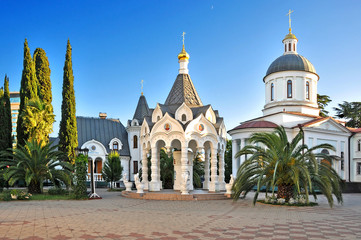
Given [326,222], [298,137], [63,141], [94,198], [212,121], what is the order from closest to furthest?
[326,222] → [298,137] → [94,198] → [212,121] → [63,141]

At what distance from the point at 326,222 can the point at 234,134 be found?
2652 cm

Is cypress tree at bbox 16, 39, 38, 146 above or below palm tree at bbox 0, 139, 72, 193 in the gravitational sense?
above

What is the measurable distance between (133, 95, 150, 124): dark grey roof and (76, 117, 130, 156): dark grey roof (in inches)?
127

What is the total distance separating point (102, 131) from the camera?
46.1m

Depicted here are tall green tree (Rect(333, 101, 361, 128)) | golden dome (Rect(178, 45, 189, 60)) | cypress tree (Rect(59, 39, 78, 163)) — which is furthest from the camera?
tall green tree (Rect(333, 101, 361, 128))

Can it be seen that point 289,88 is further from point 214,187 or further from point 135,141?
point 214,187

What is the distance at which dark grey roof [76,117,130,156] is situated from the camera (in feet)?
146

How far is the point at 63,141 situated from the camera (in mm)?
28578

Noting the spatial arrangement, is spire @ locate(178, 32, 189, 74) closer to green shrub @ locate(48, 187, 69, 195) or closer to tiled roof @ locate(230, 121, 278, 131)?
green shrub @ locate(48, 187, 69, 195)

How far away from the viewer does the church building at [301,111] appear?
37.7 meters

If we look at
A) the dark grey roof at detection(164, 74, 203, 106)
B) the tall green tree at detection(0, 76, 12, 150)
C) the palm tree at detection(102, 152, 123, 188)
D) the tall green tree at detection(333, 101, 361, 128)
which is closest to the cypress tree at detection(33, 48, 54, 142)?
the tall green tree at detection(0, 76, 12, 150)

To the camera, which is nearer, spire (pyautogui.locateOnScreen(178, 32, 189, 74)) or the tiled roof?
spire (pyautogui.locateOnScreen(178, 32, 189, 74))

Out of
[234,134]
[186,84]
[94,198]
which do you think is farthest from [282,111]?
[94,198]

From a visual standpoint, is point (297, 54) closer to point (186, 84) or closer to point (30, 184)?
point (186, 84)
